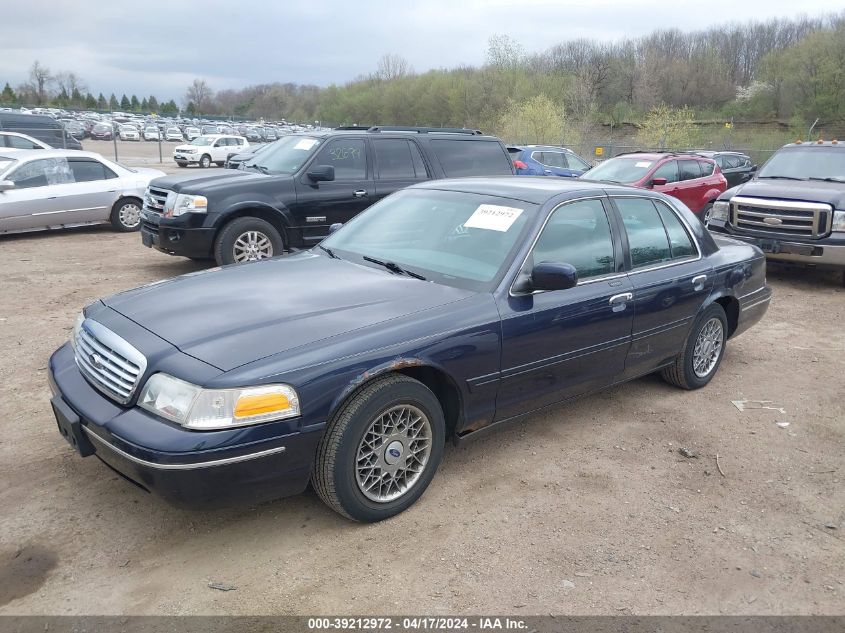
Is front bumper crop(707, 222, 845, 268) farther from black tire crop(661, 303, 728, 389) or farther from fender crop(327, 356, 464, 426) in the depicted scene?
fender crop(327, 356, 464, 426)

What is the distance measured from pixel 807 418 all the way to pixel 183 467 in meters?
4.44

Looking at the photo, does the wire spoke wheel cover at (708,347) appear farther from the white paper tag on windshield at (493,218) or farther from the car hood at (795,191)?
the car hood at (795,191)

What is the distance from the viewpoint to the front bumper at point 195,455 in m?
2.73

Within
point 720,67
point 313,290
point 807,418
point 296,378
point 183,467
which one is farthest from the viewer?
point 720,67

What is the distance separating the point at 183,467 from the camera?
2719 mm

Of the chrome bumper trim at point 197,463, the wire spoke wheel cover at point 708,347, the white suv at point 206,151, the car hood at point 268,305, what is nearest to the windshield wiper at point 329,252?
the car hood at point 268,305

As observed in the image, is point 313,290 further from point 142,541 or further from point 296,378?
point 142,541

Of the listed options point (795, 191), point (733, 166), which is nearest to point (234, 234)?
point (795, 191)

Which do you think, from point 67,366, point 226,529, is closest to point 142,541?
point 226,529

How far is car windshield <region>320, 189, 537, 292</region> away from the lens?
388 cm

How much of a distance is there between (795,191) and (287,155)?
6.91 meters

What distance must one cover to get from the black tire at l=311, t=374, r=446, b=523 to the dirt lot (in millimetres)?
121

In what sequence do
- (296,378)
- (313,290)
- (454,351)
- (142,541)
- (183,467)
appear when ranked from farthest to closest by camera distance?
(313,290) → (454,351) → (142,541) → (296,378) → (183,467)

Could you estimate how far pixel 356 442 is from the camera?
10.2 feet
